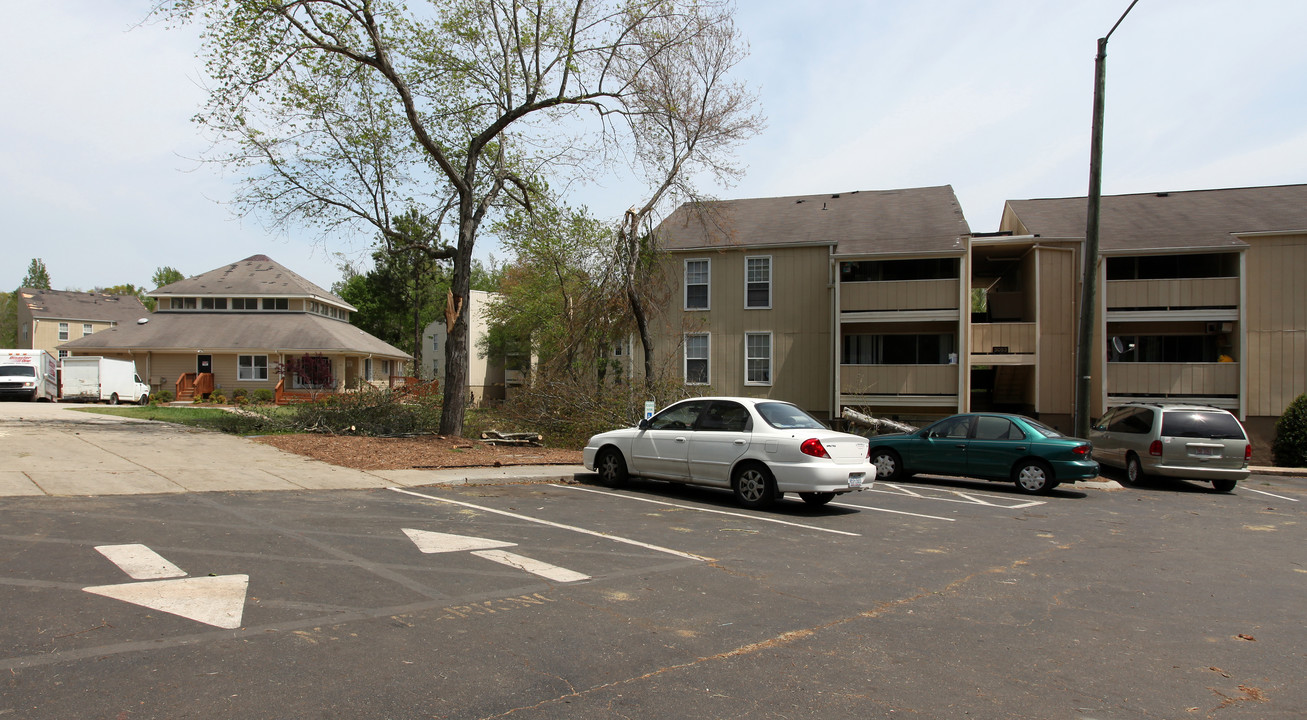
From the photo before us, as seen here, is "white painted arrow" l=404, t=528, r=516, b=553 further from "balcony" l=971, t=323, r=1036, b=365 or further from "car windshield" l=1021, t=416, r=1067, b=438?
"balcony" l=971, t=323, r=1036, b=365

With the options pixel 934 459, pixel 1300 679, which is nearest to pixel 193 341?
pixel 934 459

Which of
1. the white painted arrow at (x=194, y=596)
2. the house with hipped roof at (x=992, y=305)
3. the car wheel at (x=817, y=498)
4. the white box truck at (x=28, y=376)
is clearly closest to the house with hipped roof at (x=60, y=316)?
the white box truck at (x=28, y=376)

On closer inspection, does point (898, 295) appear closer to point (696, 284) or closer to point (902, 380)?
point (902, 380)

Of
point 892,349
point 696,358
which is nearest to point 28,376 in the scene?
point 696,358

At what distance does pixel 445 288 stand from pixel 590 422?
139 feet

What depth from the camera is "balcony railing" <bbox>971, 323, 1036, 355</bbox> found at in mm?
23609

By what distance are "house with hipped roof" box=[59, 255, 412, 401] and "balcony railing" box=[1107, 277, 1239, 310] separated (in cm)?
3038

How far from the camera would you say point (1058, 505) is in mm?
12414

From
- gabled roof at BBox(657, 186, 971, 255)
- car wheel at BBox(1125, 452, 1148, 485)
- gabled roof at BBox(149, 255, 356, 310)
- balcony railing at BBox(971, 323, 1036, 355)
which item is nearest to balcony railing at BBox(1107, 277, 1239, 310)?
balcony railing at BBox(971, 323, 1036, 355)

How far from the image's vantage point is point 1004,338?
23.8 meters

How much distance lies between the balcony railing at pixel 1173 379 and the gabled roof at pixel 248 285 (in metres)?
37.2

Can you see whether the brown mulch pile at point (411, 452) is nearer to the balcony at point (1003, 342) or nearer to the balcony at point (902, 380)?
the balcony at point (902, 380)

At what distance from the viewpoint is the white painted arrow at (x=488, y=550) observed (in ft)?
22.4

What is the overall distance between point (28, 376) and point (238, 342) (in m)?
8.06
